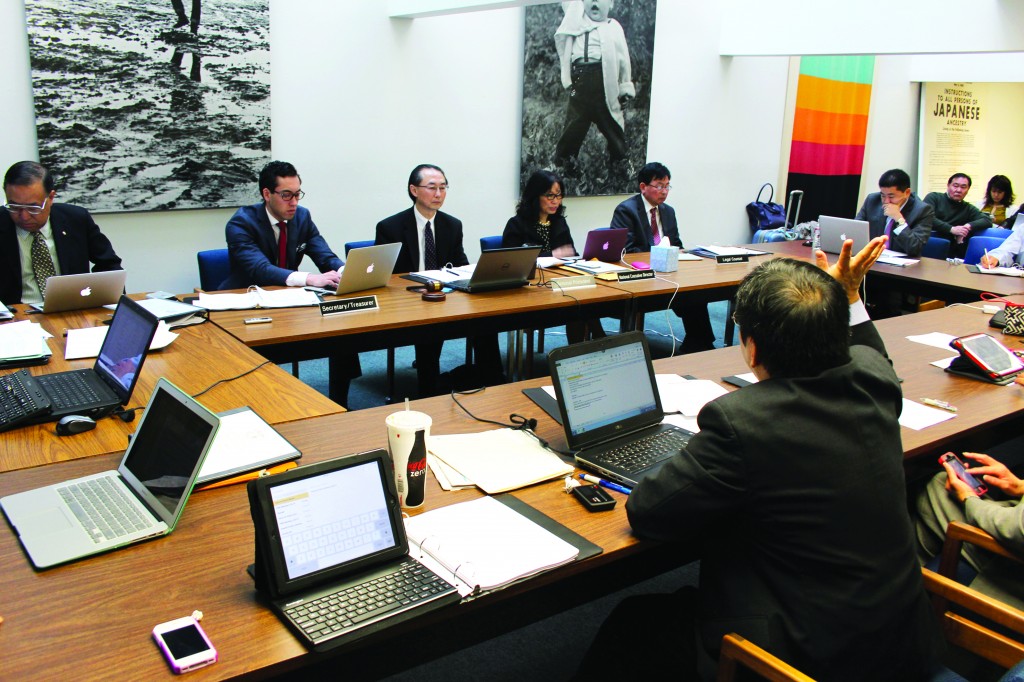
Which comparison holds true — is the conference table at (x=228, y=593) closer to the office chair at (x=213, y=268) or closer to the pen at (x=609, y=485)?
the pen at (x=609, y=485)

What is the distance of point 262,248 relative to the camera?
4047 mm

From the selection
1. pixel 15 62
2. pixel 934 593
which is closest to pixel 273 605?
pixel 934 593

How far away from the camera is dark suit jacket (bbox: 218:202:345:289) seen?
12.7ft

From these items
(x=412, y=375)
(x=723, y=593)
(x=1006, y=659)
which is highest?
(x=723, y=593)

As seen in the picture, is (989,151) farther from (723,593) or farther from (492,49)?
(723,593)

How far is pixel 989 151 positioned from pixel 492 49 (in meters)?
6.46

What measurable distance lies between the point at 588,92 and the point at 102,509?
17.5 ft

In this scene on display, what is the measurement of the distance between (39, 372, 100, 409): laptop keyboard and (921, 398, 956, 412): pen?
93.6 inches

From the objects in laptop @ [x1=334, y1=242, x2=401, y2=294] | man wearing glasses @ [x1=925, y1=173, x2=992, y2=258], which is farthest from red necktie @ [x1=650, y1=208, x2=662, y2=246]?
man wearing glasses @ [x1=925, y1=173, x2=992, y2=258]

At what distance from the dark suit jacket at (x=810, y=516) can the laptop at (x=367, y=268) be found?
7.49 feet

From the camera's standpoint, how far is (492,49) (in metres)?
5.77

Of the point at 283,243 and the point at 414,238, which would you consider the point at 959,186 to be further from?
the point at 283,243

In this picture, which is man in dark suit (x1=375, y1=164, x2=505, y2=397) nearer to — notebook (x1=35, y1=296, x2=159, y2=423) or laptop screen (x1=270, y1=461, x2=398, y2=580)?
notebook (x1=35, y1=296, x2=159, y2=423)

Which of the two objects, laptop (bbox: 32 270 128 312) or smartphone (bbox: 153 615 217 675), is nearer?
smartphone (bbox: 153 615 217 675)
